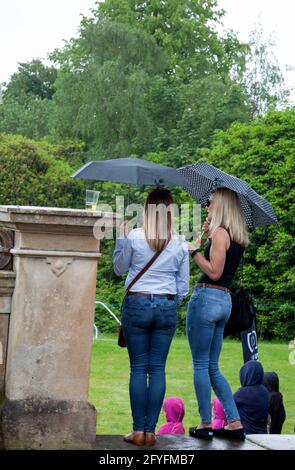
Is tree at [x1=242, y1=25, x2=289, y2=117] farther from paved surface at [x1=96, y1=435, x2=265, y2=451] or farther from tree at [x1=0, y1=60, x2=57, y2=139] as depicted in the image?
paved surface at [x1=96, y1=435, x2=265, y2=451]

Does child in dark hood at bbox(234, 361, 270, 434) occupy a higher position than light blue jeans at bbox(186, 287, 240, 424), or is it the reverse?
light blue jeans at bbox(186, 287, 240, 424)

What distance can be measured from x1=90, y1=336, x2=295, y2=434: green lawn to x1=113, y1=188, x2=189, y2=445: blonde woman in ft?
14.2

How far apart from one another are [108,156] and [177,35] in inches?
350

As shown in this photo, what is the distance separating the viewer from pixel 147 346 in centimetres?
608

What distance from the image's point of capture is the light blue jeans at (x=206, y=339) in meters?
6.25

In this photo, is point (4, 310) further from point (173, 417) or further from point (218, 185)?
point (173, 417)

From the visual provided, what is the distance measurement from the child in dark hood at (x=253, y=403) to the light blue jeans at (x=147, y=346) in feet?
4.57

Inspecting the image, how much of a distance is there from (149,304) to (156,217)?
1.69 ft

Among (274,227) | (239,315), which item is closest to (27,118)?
(274,227)

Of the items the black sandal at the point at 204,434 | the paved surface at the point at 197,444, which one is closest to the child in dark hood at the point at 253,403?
the paved surface at the point at 197,444

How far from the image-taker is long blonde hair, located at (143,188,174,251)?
19.7ft

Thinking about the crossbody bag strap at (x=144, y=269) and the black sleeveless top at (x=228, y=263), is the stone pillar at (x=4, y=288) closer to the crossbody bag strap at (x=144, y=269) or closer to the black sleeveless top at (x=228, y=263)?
the crossbody bag strap at (x=144, y=269)

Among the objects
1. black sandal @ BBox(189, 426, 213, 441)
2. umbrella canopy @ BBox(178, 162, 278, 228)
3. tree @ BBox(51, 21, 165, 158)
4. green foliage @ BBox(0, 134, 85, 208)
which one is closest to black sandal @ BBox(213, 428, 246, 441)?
black sandal @ BBox(189, 426, 213, 441)

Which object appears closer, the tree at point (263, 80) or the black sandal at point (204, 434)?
the black sandal at point (204, 434)
